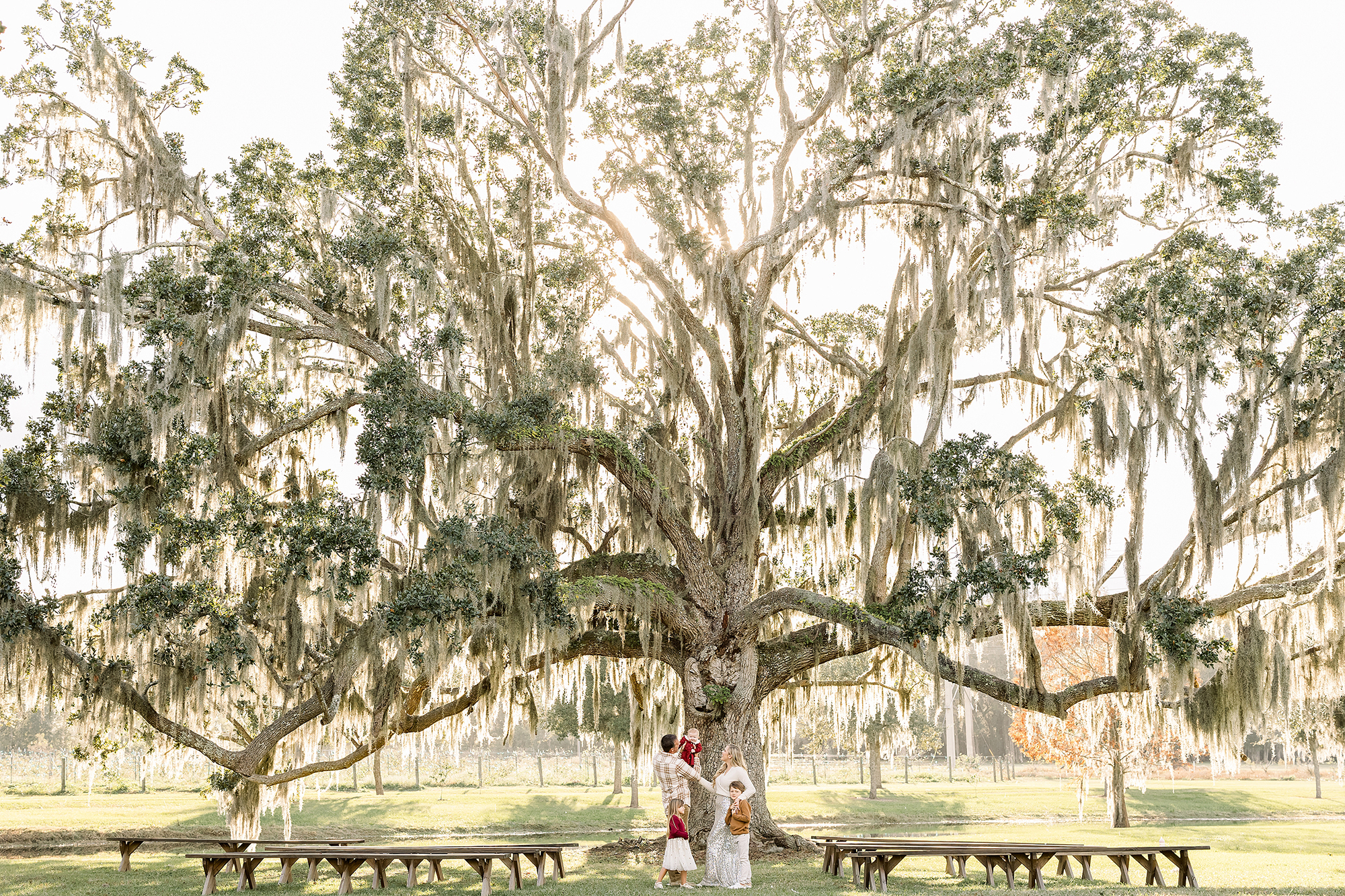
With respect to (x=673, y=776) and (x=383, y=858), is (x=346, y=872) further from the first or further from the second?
(x=673, y=776)

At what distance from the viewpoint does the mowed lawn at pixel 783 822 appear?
10.9m

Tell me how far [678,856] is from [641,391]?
336 inches

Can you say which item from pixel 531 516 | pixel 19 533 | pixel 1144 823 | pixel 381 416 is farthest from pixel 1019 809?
pixel 19 533

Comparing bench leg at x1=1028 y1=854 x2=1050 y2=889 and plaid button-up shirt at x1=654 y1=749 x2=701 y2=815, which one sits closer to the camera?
plaid button-up shirt at x1=654 y1=749 x2=701 y2=815

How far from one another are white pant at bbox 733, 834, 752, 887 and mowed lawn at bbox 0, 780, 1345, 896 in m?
0.29

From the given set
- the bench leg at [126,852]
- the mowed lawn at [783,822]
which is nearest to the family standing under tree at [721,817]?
the mowed lawn at [783,822]

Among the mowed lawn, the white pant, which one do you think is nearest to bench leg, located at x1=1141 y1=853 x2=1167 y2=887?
the mowed lawn

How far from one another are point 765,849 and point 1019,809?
1565 cm

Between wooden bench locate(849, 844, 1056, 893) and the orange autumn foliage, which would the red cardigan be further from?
the orange autumn foliage

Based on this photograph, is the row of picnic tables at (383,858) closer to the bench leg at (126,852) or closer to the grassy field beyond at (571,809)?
the bench leg at (126,852)

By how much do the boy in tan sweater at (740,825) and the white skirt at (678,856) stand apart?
1.49ft

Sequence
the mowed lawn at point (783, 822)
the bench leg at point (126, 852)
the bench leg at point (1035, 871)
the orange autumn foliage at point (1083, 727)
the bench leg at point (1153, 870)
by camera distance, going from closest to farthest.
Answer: the bench leg at point (1035, 871)
the bench leg at point (1153, 870)
the mowed lawn at point (783, 822)
the bench leg at point (126, 852)
the orange autumn foliage at point (1083, 727)

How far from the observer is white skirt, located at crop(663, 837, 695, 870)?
374 inches

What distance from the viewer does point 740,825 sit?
946 centimetres
